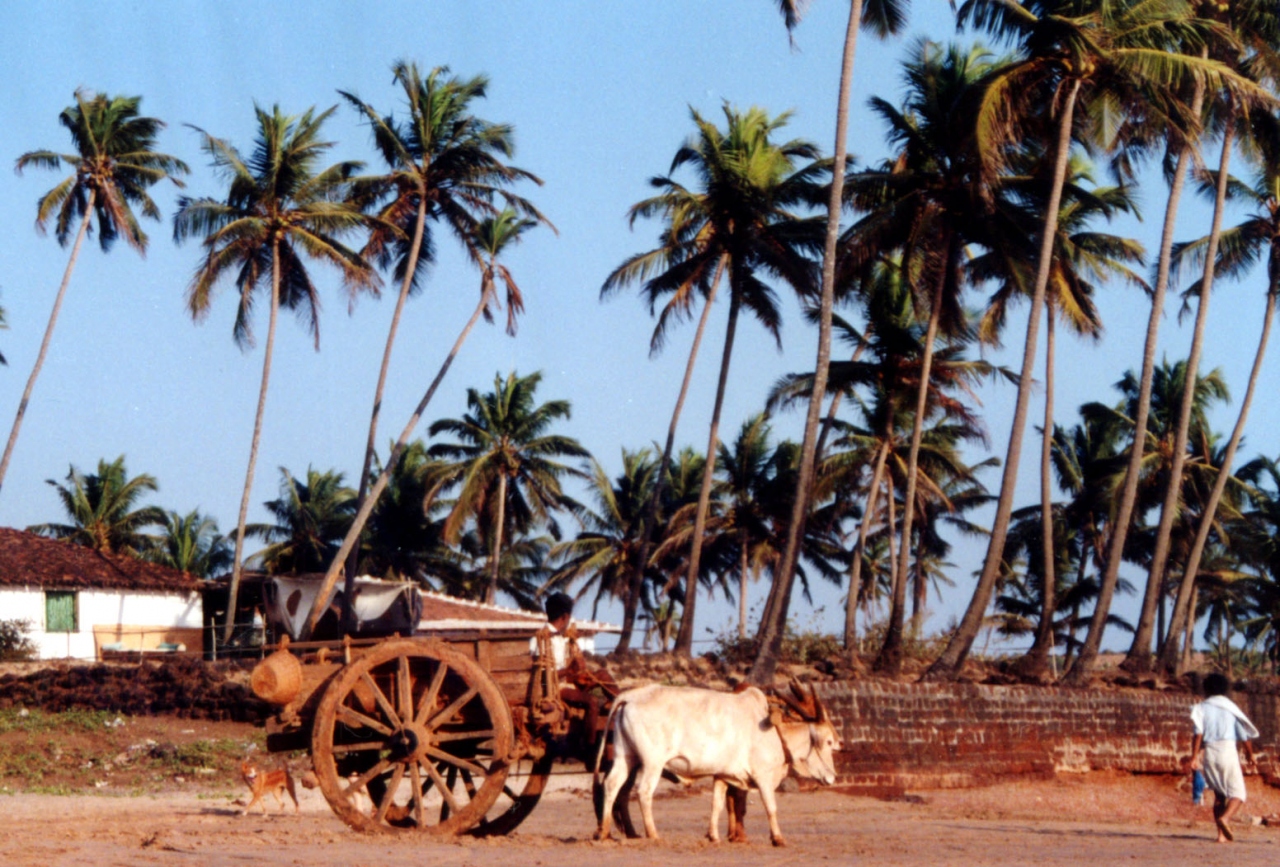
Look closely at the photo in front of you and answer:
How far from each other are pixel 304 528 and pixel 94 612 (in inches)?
546

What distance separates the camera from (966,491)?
4800 cm

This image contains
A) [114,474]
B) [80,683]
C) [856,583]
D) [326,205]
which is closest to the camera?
[80,683]

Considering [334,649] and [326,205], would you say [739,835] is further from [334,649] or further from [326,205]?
[326,205]

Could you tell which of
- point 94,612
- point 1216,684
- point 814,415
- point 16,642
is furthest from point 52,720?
point 94,612

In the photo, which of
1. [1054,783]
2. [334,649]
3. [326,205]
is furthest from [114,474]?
[334,649]

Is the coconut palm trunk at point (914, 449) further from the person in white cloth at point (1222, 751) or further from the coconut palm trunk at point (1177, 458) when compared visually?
the person in white cloth at point (1222, 751)

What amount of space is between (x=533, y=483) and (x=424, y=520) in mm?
5972

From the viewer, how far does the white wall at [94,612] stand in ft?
110

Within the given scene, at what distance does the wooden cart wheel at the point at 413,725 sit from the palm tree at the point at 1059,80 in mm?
12001

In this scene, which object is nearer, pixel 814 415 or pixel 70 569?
pixel 814 415

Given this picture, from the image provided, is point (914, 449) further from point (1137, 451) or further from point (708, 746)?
point (708, 746)

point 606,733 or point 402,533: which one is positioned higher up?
point 402,533

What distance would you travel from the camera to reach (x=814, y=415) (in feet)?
68.0

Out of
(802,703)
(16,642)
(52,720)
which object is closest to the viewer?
(802,703)
